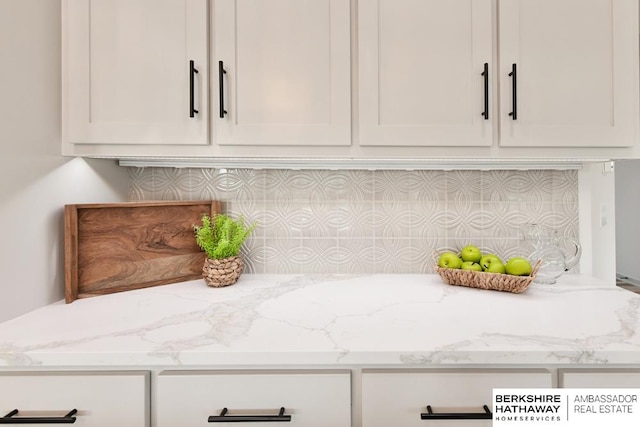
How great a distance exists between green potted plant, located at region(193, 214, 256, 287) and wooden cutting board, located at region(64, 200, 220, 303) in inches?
3.3

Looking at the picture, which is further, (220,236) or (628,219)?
(628,219)

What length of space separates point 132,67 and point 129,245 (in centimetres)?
65

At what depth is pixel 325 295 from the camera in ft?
3.95

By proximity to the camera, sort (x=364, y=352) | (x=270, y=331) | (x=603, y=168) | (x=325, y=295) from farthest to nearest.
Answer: (x=603, y=168), (x=325, y=295), (x=270, y=331), (x=364, y=352)

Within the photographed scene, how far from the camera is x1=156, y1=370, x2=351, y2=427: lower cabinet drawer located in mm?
785

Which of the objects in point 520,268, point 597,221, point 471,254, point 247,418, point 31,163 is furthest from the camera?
point 597,221

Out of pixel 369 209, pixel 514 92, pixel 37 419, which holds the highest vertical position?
pixel 514 92

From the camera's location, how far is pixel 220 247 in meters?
1.31

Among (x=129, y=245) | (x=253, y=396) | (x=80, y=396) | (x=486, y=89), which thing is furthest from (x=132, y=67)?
(x=486, y=89)

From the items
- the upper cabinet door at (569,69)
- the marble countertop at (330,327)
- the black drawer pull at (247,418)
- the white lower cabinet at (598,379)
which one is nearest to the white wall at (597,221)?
the marble countertop at (330,327)

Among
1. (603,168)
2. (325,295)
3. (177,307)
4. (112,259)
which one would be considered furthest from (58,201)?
(603,168)

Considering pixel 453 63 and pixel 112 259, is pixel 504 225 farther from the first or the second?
pixel 112 259

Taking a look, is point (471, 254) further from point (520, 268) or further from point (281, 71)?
point (281, 71)

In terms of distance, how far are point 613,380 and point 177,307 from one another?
1.21m
